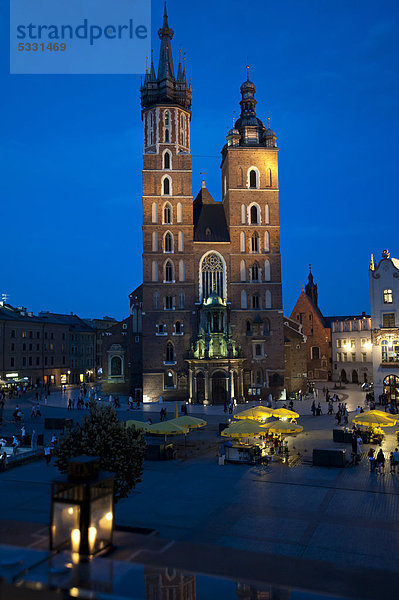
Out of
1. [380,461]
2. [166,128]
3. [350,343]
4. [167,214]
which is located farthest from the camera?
[350,343]

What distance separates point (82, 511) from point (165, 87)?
58.9 meters

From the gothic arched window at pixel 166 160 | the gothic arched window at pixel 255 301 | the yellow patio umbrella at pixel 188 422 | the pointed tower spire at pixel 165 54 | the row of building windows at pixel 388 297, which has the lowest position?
the yellow patio umbrella at pixel 188 422

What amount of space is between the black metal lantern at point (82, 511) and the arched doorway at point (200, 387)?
144 ft

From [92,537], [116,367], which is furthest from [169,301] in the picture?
[92,537]

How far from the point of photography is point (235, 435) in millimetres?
27469

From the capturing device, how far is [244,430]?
2764 cm

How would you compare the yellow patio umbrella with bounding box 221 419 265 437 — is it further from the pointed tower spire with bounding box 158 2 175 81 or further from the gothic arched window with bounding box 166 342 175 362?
the pointed tower spire with bounding box 158 2 175 81

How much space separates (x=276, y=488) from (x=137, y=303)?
45.0m

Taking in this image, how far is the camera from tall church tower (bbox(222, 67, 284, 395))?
58.6 m

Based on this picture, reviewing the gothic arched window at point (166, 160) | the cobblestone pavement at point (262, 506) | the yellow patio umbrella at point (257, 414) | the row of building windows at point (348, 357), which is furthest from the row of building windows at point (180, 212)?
the cobblestone pavement at point (262, 506)

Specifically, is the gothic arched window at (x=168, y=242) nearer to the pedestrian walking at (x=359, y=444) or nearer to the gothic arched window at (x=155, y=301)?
the gothic arched window at (x=155, y=301)

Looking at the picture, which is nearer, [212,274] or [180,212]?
[180,212]

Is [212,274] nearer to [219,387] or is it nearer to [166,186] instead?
[166,186]

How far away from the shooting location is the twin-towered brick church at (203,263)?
57.2 metres
